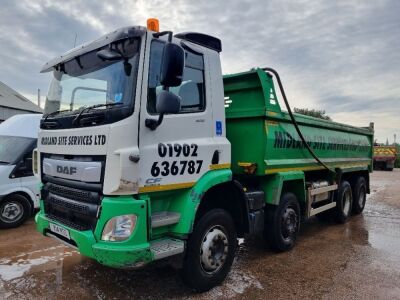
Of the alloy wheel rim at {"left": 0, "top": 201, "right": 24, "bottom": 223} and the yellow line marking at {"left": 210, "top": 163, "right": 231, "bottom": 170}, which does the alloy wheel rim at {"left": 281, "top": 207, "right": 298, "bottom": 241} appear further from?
the alloy wheel rim at {"left": 0, "top": 201, "right": 24, "bottom": 223}

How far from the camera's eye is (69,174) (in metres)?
3.63

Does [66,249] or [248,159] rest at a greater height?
[248,159]

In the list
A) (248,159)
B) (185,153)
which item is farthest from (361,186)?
(185,153)

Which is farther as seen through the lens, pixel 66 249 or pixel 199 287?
pixel 66 249

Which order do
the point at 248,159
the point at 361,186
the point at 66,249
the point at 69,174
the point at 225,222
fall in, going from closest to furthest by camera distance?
1. the point at 69,174
2. the point at 225,222
3. the point at 248,159
4. the point at 66,249
5. the point at 361,186

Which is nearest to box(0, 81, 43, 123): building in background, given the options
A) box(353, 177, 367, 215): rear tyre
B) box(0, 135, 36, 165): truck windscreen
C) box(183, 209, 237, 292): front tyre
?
box(0, 135, 36, 165): truck windscreen

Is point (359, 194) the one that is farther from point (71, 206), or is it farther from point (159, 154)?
point (71, 206)

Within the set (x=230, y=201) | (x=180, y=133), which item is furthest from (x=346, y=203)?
(x=180, y=133)

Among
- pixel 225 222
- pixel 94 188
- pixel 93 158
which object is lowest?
pixel 225 222

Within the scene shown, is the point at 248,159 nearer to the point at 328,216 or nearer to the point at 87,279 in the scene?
the point at 87,279

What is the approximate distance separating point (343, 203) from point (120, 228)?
5949 mm

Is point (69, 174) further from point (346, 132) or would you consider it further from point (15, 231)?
point (346, 132)

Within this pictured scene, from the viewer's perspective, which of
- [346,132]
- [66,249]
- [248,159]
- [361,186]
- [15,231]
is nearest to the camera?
[248,159]

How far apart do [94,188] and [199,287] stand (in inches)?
63.4
